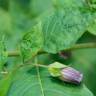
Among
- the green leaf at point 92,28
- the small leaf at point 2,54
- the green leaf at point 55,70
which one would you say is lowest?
the green leaf at point 55,70

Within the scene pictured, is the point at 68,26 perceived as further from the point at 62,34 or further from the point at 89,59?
the point at 89,59

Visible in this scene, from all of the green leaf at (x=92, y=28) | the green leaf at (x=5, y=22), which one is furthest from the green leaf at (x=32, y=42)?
the green leaf at (x=5, y=22)

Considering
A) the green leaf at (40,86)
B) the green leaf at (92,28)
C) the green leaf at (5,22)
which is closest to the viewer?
the green leaf at (40,86)

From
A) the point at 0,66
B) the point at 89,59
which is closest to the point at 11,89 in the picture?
the point at 0,66

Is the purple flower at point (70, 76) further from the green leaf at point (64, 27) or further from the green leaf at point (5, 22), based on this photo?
the green leaf at point (5, 22)

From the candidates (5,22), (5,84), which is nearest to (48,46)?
(5,84)

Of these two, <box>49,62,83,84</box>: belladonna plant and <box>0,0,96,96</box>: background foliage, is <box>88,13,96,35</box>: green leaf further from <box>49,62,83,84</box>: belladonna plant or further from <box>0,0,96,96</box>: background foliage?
<box>49,62,83,84</box>: belladonna plant

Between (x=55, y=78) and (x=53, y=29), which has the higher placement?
(x=53, y=29)
